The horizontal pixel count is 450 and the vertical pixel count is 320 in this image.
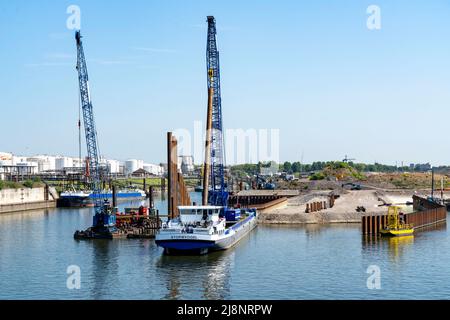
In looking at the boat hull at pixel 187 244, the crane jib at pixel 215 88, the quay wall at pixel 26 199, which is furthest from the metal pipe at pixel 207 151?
the quay wall at pixel 26 199

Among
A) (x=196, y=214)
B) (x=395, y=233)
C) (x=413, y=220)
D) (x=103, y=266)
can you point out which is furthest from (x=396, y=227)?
(x=103, y=266)

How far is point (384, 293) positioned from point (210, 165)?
41629mm

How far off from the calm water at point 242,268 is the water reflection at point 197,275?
6cm

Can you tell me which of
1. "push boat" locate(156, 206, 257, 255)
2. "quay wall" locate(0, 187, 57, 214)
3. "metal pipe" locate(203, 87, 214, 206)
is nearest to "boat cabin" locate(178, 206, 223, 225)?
"push boat" locate(156, 206, 257, 255)

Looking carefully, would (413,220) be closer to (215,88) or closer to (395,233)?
(395,233)

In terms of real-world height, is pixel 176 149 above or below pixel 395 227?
above

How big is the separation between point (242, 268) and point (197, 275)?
395cm

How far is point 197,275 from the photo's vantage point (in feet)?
134

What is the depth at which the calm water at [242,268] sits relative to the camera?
116ft

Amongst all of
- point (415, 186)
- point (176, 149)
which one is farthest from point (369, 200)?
point (415, 186)

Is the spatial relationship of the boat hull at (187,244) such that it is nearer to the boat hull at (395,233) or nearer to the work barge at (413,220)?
the boat hull at (395,233)

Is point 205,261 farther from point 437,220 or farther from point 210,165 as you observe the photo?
point 437,220
